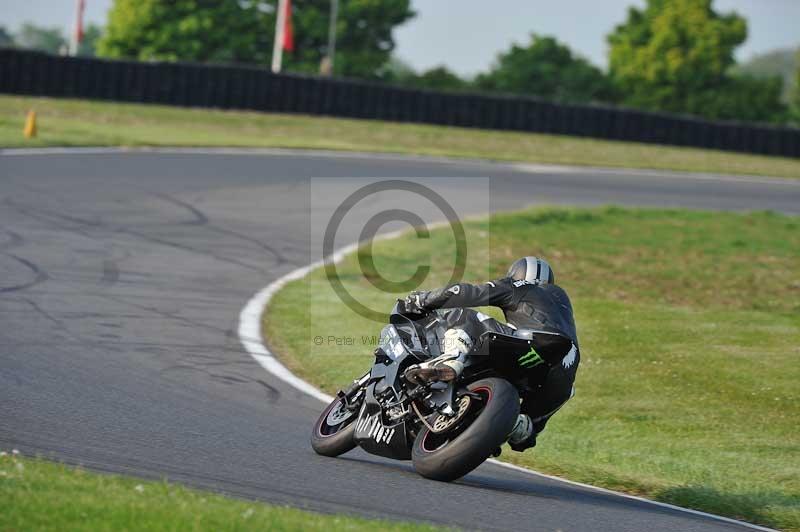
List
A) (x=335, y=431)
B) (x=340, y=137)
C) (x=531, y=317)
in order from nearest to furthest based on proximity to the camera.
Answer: (x=531, y=317), (x=335, y=431), (x=340, y=137)

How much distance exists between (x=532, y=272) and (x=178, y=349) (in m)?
4.37

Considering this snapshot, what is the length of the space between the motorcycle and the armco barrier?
85.0ft

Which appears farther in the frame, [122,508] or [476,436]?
[476,436]

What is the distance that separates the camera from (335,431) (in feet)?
24.9

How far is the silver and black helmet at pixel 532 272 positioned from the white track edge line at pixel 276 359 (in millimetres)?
1448

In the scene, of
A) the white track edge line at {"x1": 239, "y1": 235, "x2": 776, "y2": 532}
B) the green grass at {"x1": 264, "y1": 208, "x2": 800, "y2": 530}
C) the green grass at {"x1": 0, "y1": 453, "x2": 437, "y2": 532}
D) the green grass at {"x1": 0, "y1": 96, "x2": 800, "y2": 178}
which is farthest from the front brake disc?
the green grass at {"x1": 0, "y1": 96, "x2": 800, "y2": 178}

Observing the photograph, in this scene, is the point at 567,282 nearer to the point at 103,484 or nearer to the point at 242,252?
the point at 242,252

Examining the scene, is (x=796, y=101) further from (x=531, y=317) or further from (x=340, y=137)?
(x=531, y=317)

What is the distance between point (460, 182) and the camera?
25062 mm

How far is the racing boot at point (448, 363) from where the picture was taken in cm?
682

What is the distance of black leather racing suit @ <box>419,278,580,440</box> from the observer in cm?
693

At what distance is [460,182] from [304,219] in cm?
680

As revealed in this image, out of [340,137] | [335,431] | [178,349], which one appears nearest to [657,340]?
[178,349]

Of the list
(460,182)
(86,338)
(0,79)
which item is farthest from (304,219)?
(0,79)
